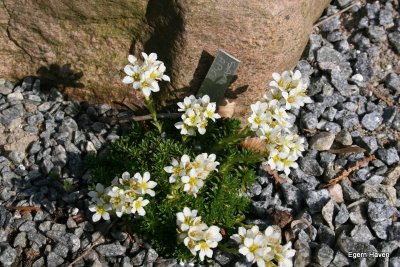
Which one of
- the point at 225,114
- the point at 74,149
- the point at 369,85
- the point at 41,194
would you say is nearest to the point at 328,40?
the point at 369,85

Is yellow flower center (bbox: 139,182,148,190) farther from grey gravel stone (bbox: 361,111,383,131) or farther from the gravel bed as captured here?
grey gravel stone (bbox: 361,111,383,131)

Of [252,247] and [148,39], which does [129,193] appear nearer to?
[252,247]

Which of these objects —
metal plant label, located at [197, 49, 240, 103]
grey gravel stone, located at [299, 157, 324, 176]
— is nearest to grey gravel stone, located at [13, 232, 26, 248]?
metal plant label, located at [197, 49, 240, 103]

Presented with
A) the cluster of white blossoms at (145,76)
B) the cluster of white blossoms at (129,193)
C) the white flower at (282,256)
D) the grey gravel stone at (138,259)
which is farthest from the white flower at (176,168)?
the white flower at (282,256)

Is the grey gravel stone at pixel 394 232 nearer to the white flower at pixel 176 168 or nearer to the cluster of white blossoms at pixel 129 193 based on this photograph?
the white flower at pixel 176 168

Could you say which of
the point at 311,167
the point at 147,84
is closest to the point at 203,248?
the point at 147,84

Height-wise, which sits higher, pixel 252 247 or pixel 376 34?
pixel 376 34

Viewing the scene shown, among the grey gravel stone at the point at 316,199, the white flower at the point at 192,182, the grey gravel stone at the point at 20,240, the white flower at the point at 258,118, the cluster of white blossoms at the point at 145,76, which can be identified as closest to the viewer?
the white flower at the point at 192,182
